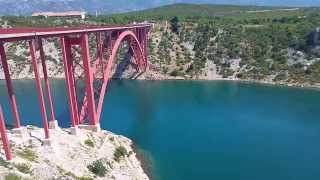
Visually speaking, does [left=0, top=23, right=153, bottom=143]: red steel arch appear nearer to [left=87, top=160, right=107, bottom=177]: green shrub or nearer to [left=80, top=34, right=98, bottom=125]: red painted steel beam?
→ [left=80, top=34, right=98, bottom=125]: red painted steel beam

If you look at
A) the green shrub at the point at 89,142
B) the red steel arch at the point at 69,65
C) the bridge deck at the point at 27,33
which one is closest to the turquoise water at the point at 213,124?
the green shrub at the point at 89,142

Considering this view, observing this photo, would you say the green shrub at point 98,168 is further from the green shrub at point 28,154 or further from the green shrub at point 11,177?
the green shrub at point 11,177

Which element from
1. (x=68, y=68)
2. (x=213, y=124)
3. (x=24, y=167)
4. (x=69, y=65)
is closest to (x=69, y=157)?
(x=24, y=167)

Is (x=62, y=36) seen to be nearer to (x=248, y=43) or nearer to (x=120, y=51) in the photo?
(x=120, y=51)

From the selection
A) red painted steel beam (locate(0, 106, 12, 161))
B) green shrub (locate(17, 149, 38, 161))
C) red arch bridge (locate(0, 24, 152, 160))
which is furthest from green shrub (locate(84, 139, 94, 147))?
red painted steel beam (locate(0, 106, 12, 161))

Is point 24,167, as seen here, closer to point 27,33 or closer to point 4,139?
point 4,139

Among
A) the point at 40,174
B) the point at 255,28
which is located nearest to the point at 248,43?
the point at 255,28

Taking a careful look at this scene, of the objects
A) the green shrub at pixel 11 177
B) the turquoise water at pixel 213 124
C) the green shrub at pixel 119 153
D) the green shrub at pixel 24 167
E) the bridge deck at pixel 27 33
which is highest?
the bridge deck at pixel 27 33
